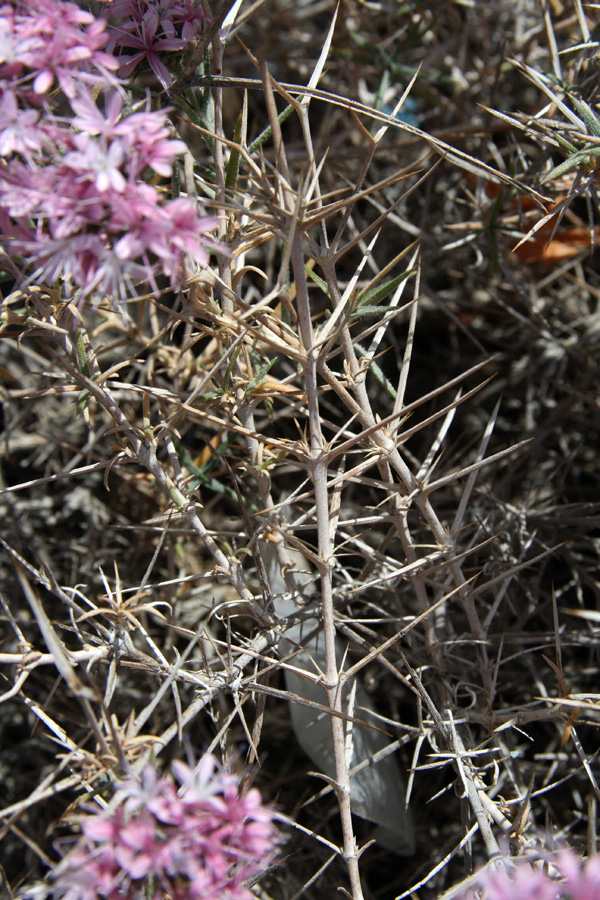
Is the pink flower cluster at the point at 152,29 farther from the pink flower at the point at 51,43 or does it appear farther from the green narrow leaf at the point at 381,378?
the green narrow leaf at the point at 381,378

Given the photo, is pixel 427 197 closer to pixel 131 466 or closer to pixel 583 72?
pixel 583 72

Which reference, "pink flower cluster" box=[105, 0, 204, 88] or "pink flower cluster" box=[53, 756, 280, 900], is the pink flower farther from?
"pink flower cluster" box=[53, 756, 280, 900]

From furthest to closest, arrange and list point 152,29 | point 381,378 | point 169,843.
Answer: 1. point 381,378
2. point 152,29
3. point 169,843

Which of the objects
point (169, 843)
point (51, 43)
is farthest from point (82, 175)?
point (169, 843)

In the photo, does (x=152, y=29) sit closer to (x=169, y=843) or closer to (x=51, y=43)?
(x=51, y=43)

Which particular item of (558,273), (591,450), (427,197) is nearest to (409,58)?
(427,197)

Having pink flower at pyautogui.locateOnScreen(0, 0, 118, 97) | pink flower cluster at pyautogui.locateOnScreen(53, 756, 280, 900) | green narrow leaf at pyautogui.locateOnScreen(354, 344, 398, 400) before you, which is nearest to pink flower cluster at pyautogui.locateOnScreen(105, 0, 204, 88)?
pink flower at pyautogui.locateOnScreen(0, 0, 118, 97)
